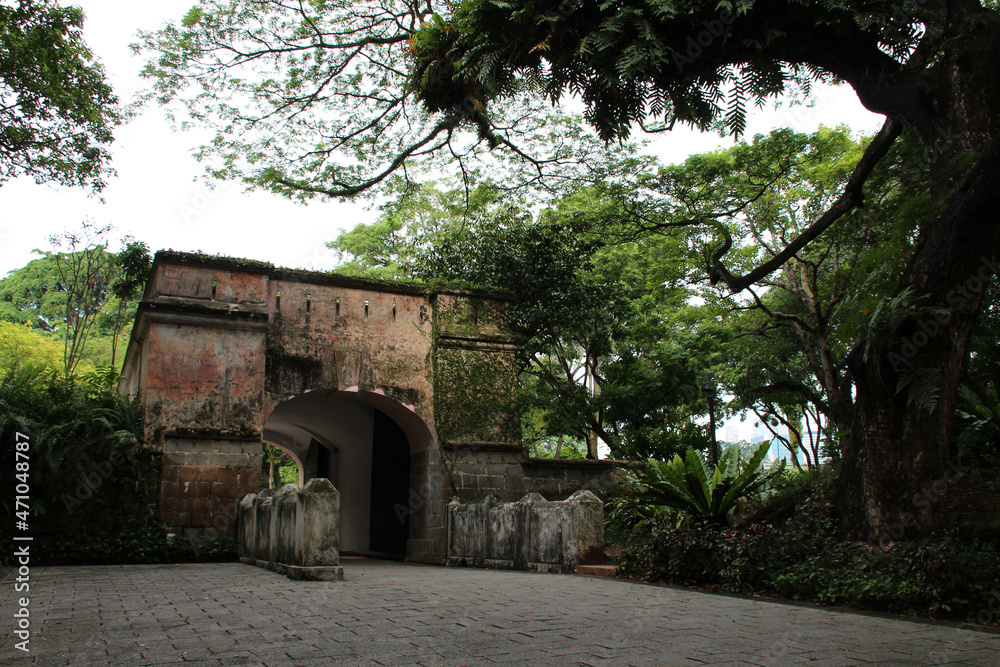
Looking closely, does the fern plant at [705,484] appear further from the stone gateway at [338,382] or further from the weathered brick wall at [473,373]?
the weathered brick wall at [473,373]

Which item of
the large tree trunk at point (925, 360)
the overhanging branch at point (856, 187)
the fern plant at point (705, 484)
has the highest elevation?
the overhanging branch at point (856, 187)

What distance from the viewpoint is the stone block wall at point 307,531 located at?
23.1ft

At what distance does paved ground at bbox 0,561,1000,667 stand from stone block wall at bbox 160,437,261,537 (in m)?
3.55

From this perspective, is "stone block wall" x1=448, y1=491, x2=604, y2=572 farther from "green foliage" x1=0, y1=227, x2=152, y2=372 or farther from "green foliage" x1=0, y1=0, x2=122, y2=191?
"green foliage" x1=0, y1=227, x2=152, y2=372

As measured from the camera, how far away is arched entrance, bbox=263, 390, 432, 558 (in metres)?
12.4

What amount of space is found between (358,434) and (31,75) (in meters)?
9.06

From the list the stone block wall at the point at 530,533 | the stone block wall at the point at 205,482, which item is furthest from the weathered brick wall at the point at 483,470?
the stone block wall at the point at 205,482

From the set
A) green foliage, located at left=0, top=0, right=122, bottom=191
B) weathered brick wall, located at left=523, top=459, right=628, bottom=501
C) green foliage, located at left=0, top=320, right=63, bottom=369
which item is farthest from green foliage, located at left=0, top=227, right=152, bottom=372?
weathered brick wall, located at left=523, top=459, right=628, bottom=501

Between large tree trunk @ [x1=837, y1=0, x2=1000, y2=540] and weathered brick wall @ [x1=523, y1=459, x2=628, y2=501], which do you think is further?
weathered brick wall @ [x1=523, y1=459, x2=628, y2=501]

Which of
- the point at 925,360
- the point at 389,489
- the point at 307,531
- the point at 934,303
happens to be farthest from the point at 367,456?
the point at 934,303

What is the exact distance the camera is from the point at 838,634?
13.8 feet

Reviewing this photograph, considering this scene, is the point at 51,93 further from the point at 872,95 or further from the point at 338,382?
the point at 872,95

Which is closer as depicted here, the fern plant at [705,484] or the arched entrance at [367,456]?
the fern plant at [705,484]

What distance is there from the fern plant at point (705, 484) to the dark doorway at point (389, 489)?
6.30 metres
